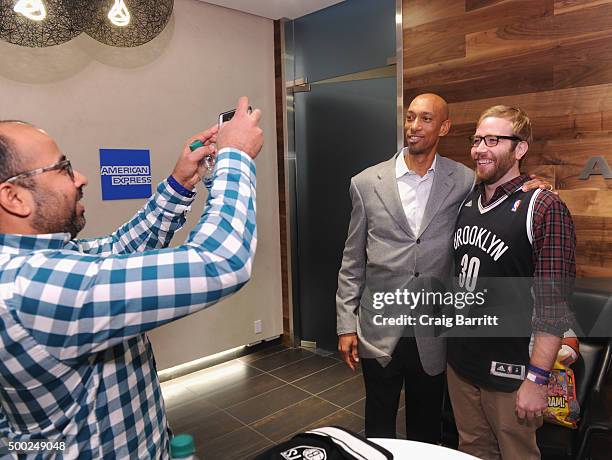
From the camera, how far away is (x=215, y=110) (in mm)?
3924

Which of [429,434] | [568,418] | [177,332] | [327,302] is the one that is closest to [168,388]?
[177,332]

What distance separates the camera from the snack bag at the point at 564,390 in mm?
1865

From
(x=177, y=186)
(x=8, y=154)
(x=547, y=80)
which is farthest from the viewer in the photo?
(x=547, y=80)

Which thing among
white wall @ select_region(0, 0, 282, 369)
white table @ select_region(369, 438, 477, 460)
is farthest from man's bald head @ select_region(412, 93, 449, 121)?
white wall @ select_region(0, 0, 282, 369)

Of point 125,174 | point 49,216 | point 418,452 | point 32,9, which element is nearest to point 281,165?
point 125,174

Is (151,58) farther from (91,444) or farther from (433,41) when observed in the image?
(91,444)

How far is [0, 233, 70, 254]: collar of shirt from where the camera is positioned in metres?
0.99

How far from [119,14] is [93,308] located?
1.63 meters

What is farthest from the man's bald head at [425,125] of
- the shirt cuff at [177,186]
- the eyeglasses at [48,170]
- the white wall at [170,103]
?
the white wall at [170,103]

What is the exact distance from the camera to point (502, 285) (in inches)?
69.4

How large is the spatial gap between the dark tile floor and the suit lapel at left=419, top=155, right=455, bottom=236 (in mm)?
1444

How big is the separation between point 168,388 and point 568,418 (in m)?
2.82

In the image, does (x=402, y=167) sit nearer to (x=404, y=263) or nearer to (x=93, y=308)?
(x=404, y=263)

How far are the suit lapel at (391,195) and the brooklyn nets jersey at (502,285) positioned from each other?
314 mm
